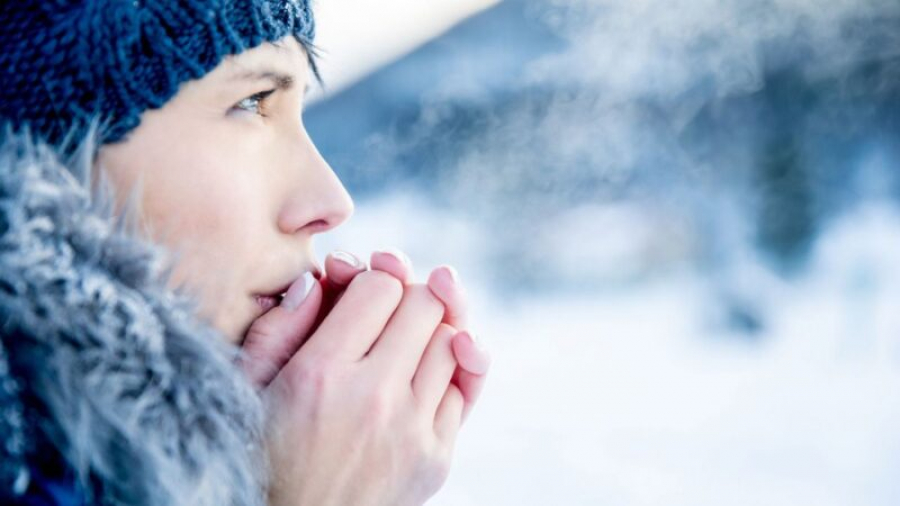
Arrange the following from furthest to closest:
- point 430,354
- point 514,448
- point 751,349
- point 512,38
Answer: point 512,38
point 751,349
point 514,448
point 430,354

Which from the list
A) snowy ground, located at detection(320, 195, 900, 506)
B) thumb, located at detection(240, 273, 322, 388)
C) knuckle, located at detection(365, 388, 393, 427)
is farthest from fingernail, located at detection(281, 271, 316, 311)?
snowy ground, located at detection(320, 195, 900, 506)

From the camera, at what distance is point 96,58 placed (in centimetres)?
59

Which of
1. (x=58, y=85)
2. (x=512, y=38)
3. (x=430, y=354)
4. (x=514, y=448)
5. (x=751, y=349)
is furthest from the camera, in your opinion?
(x=512, y=38)

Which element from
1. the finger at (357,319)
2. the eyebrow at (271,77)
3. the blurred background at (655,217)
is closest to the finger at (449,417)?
the finger at (357,319)

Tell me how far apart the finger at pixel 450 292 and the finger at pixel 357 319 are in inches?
1.4

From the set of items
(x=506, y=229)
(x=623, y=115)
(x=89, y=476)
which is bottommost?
(x=89, y=476)

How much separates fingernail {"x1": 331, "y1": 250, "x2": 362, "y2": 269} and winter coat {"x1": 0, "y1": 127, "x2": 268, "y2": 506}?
234 millimetres

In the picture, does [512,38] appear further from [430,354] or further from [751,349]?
[430,354]

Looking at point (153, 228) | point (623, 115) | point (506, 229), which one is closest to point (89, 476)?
point (153, 228)

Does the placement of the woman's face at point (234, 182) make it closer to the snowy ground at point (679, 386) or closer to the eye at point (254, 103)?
the eye at point (254, 103)

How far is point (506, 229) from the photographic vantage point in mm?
1989

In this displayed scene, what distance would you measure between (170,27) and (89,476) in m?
0.36

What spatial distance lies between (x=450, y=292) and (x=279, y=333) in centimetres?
17

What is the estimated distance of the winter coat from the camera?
44 centimetres
